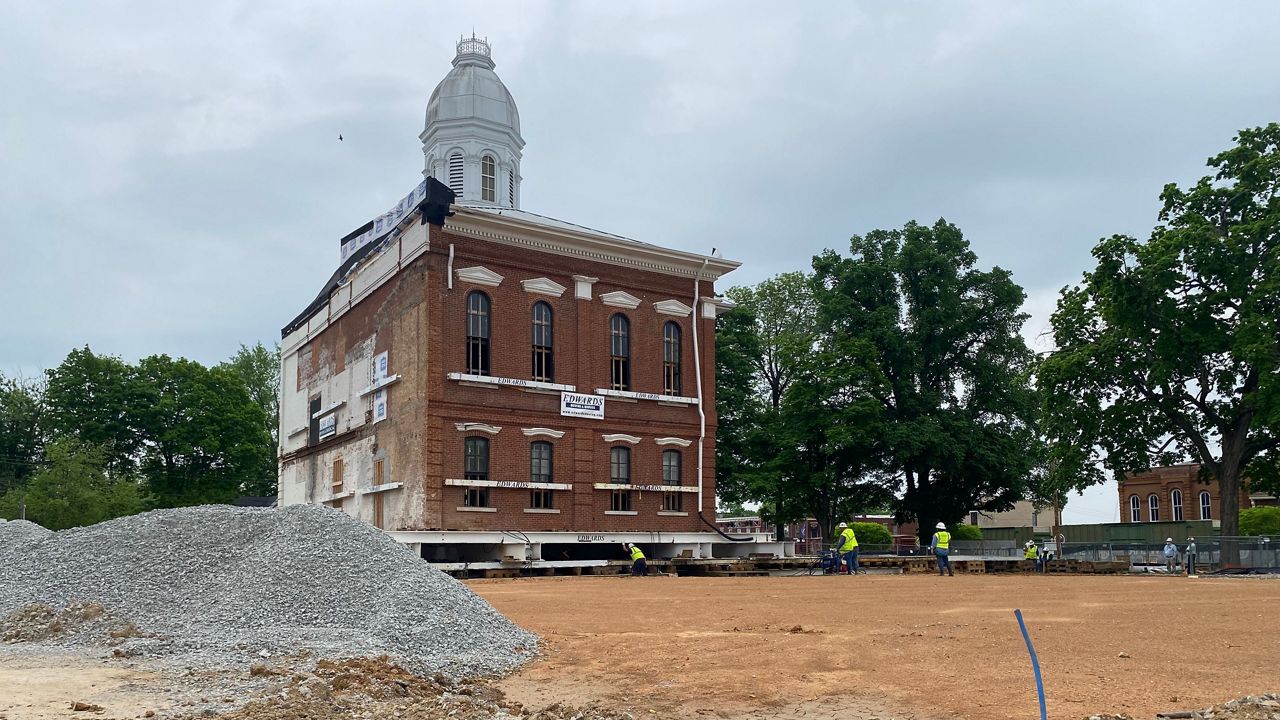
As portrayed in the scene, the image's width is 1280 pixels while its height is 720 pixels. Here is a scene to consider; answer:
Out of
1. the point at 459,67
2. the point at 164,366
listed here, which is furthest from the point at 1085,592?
the point at 164,366

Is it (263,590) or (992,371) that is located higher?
(992,371)

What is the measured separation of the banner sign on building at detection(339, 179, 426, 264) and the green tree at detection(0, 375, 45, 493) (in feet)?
113

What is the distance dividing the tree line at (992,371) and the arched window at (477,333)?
53.4 ft

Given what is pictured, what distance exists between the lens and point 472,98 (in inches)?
1999

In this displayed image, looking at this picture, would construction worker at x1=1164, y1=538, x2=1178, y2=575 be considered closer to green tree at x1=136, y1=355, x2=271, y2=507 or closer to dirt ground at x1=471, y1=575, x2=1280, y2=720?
dirt ground at x1=471, y1=575, x2=1280, y2=720

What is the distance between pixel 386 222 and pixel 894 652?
34069mm

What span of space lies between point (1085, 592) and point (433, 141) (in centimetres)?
3460

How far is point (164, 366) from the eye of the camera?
71.9 m

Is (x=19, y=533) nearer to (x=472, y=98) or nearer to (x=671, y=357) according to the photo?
(x=671, y=357)

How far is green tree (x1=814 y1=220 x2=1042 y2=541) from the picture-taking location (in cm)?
4938

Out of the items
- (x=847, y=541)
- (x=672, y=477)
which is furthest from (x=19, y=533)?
(x=847, y=541)

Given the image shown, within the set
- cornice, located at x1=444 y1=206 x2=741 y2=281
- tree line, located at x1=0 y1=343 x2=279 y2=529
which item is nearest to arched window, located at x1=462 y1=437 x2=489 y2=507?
cornice, located at x1=444 y1=206 x2=741 y2=281

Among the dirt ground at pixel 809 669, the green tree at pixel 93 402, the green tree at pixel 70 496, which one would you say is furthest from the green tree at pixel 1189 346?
the green tree at pixel 93 402

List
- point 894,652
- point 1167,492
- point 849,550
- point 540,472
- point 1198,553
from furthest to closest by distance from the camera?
point 1167,492 → point 1198,553 → point 540,472 → point 849,550 → point 894,652
